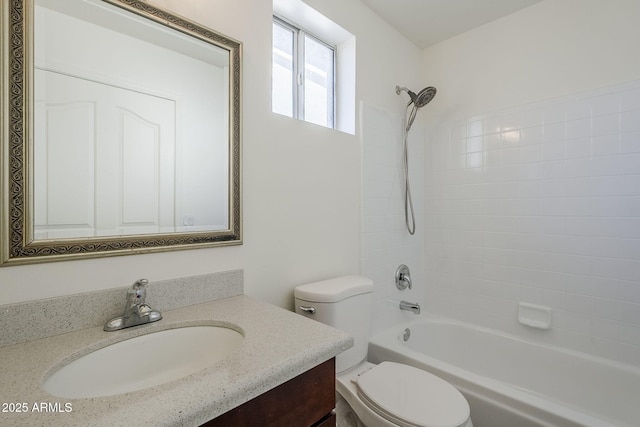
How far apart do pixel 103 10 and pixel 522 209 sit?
7.47 feet

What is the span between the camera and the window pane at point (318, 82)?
173 centimetres

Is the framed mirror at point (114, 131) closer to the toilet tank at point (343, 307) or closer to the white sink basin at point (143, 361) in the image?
the white sink basin at point (143, 361)

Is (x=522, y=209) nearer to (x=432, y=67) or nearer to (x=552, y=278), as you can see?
(x=552, y=278)

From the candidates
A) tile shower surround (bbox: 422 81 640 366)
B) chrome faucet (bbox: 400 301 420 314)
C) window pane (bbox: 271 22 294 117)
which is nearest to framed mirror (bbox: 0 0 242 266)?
window pane (bbox: 271 22 294 117)

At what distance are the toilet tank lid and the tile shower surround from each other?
3.40ft

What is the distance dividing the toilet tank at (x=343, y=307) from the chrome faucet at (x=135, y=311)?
2.12ft

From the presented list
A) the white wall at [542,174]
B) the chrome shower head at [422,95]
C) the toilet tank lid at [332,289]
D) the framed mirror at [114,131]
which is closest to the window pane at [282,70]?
the framed mirror at [114,131]

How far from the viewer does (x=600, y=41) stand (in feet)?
5.29

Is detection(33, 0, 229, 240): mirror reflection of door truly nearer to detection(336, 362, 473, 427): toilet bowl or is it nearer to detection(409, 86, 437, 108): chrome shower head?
detection(336, 362, 473, 427): toilet bowl

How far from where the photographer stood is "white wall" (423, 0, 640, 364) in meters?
1.56

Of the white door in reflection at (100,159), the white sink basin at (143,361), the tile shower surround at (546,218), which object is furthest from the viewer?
the tile shower surround at (546,218)

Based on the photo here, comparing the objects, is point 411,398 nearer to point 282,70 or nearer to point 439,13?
point 282,70

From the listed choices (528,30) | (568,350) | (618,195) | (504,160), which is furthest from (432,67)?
(568,350)

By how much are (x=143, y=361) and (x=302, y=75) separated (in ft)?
5.03
